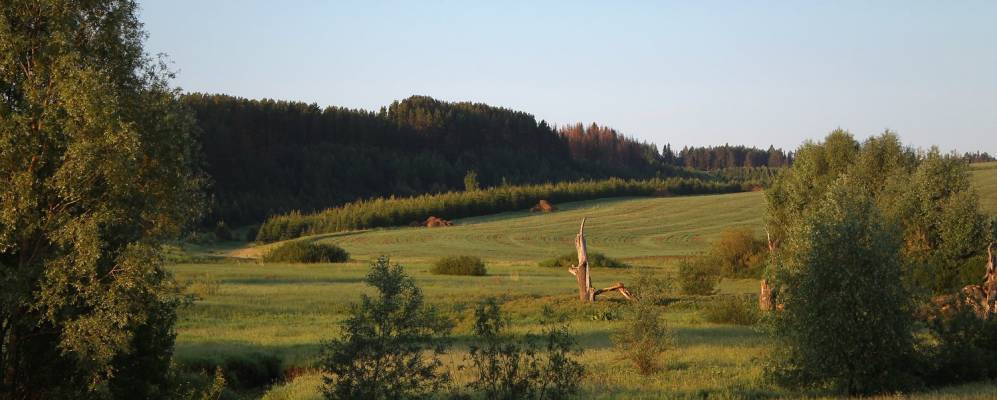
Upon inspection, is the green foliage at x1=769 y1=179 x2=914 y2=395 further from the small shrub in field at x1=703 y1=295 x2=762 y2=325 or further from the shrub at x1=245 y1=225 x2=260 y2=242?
the shrub at x1=245 y1=225 x2=260 y2=242

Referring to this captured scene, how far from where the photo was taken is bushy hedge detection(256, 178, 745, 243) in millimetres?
109375

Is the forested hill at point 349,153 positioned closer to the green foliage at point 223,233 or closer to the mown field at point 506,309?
the green foliage at point 223,233

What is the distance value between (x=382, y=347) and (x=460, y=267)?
4644 centimetres

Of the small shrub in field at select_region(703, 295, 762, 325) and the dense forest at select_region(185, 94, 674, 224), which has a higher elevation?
the dense forest at select_region(185, 94, 674, 224)

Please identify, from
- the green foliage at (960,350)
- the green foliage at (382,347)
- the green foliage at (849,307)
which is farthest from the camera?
the green foliage at (960,350)

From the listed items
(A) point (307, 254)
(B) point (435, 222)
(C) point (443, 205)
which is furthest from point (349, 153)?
(A) point (307, 254)

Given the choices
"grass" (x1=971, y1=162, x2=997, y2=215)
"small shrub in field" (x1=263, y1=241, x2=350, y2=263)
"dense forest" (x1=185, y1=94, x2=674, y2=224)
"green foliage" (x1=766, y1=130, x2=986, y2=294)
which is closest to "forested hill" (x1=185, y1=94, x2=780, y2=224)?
"dense forest" (x1=185, y1=94, x2=674, y2=224)

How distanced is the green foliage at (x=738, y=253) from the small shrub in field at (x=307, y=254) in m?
30.4

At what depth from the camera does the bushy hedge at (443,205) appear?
10938 centimetres

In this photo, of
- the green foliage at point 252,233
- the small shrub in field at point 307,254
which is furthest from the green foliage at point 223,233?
the small shrub in field at point 307,254

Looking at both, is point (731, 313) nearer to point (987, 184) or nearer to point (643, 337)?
point (643, 337)

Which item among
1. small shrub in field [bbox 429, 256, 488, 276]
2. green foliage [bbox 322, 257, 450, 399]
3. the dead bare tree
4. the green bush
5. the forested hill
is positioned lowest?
the green bush

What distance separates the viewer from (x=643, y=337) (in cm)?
2072

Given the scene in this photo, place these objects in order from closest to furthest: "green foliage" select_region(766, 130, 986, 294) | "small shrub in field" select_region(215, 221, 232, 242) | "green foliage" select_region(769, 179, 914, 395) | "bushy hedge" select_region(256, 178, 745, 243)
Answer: "green foliage" select_region(769, 179, 914, 395) → "green foliage" select_region(766, 130, 986, 294) → "small shrub in field" select_region(215, 221, 232, 242) → "bushy hedge" select_region(256, 178, 745, 243)
